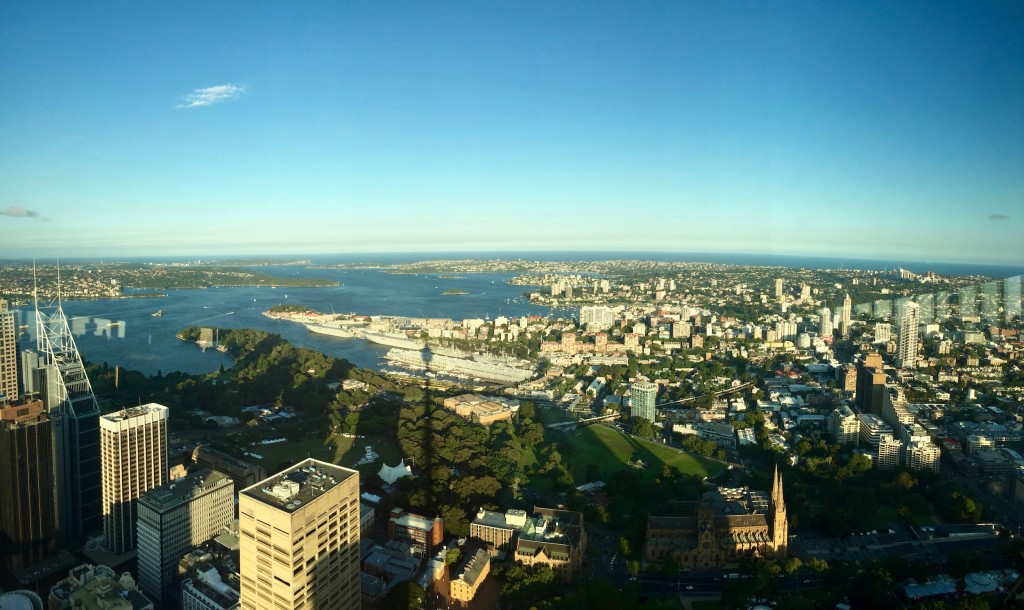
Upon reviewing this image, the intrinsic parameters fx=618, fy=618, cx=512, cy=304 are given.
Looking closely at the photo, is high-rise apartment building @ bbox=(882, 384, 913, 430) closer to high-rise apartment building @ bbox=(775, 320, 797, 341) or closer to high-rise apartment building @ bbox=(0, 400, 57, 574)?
high-rise apartment building @ bbox=(775, 320, 797, 341)

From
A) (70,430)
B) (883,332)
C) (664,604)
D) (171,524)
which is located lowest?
(664,604)

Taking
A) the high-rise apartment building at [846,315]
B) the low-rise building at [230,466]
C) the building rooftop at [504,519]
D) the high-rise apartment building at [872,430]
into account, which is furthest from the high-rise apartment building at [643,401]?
the low-rise building at [230,466]

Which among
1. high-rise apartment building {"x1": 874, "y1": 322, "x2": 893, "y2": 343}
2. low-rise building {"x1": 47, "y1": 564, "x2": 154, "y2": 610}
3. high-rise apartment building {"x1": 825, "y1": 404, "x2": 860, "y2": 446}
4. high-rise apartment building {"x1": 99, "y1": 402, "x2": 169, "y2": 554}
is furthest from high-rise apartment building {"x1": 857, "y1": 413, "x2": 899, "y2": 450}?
high-rise apartment building {"x1": 99, "y1": 402, "x2": 169, "y2": 554}

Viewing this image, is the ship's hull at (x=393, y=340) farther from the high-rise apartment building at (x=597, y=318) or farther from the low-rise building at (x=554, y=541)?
the low-rise building at (x=554, y=541)

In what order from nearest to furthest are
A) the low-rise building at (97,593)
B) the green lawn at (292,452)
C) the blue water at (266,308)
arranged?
1. the low-rise building at (97,593)
2. the green lawn at (292,452)
3. the blue water at (266,308)

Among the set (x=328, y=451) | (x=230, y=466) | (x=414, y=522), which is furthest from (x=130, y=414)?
(x=328, y=451)

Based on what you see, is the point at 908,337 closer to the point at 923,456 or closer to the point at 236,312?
the point at 923,456
